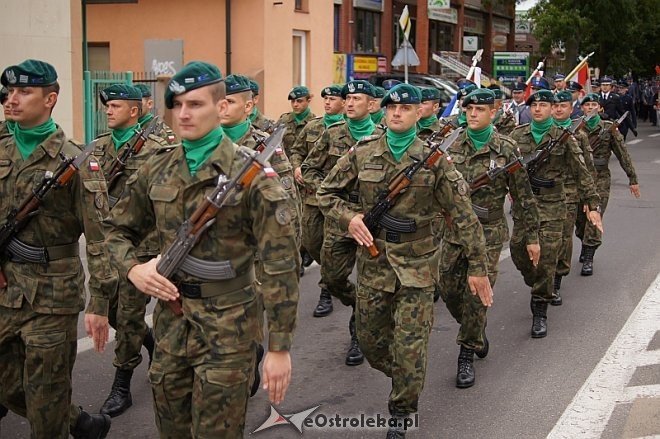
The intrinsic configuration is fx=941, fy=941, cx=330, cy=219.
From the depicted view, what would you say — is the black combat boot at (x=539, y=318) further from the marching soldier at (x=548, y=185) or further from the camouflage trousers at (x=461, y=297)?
the camouflage trousers at (x=461, y=297)

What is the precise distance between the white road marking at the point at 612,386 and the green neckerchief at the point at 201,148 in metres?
2.85

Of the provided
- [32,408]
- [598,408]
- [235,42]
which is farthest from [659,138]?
[32,408]

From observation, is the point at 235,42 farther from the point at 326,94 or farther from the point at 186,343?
the point at 186,343

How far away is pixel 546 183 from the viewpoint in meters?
8.38

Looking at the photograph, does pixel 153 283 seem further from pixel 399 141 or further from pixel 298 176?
pixel 298 176

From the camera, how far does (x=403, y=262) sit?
5480 millimetres

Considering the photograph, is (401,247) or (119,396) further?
(119,396)

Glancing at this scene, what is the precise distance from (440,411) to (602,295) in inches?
155

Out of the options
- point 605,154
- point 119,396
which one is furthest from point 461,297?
point 605,154

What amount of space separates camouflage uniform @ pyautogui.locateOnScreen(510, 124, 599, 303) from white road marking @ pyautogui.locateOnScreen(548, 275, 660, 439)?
30.7 inches

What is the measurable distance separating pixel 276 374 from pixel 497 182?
3727 mm

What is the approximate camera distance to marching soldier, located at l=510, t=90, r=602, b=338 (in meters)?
7.96

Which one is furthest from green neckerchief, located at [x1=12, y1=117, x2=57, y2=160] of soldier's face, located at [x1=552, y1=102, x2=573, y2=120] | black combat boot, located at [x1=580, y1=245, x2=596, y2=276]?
black combat boot, located at [x1=580, y1=245, x2=596, y2=276]

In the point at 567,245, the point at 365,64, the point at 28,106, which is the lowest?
the point at 567,245
